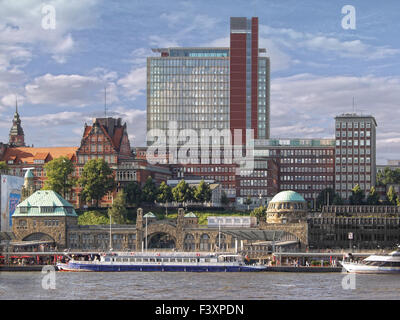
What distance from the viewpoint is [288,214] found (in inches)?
7170

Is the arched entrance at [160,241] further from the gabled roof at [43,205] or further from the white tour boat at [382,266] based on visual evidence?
the white tour boat at [382,266]

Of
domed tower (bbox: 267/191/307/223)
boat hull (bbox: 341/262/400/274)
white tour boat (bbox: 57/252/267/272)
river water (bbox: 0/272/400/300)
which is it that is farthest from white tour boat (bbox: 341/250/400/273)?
domed tower (bbox: 267/191/307/223)

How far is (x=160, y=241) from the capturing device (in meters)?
184

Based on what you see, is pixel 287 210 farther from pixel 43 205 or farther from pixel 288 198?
pixel 43 205

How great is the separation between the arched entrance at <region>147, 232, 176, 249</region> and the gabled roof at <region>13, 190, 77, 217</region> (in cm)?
1738

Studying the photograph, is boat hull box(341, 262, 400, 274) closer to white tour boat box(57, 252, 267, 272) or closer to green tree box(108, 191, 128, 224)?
white tour boat box(57, 252, 267, 272)

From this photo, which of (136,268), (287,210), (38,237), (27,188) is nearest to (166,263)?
(136,268)

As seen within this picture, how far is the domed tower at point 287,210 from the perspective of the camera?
182 meters

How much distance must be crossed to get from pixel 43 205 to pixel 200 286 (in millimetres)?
75296

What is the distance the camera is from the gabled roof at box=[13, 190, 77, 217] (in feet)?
589
